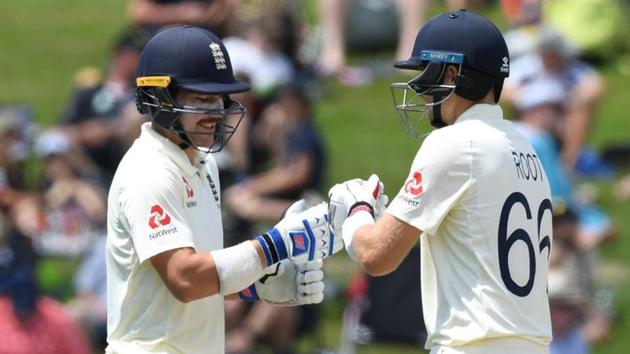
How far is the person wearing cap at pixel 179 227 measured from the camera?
5266mm

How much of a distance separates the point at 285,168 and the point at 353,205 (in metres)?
5.33

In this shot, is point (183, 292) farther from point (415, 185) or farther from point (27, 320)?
point (27, 320)

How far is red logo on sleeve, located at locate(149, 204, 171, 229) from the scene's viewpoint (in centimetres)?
523

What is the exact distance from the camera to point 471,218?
505 centimetres

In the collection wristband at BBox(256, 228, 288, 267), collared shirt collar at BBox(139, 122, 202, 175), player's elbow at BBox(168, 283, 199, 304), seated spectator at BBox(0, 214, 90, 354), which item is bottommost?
seated spectator at BBox(0, 214, 90, 354)

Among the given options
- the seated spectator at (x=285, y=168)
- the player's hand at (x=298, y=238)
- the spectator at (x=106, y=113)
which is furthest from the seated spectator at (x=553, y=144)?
the player's hand at (x=298, y=238)

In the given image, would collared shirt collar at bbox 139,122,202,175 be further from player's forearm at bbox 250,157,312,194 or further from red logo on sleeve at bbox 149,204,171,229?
player's forearm at bbox 250,157,312,194

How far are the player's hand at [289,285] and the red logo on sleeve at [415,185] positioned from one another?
67 cm

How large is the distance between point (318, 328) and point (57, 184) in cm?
265

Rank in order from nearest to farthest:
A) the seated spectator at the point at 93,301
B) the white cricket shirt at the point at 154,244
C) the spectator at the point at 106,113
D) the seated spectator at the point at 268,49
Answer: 1. the white cricket shirt at the point at 154,244
2. the seated spectator at the point at 93,301
3. the spectator at the point at 106,113
4. the seated spectator at the point at 268,49

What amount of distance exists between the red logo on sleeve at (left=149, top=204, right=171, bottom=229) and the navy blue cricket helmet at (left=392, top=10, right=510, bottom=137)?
3.29 ft

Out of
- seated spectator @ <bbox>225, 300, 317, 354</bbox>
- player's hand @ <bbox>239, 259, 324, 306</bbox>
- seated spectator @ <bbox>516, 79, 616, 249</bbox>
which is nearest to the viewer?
player's hand @ <bbox>239, 259, 324, 306</bbox>

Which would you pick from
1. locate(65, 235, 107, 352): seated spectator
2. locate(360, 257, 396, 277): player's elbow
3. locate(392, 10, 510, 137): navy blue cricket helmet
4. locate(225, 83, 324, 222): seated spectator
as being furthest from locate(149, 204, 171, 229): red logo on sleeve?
locate(225, 83, 324, 222): seated spectator

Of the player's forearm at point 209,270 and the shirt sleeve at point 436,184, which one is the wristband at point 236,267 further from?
the shirt sleeve at point 436,184
